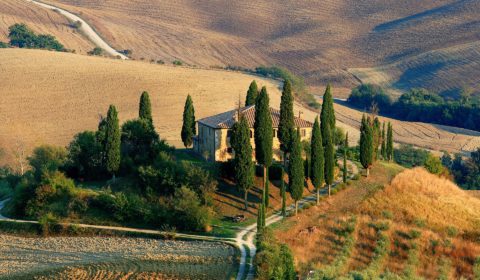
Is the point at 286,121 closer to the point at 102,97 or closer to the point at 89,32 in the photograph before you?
the point at 102,97

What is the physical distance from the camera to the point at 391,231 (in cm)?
4875

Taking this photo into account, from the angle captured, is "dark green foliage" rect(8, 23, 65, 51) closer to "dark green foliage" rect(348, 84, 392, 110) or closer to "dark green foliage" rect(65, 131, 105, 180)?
"dark green foliage" rect(348, 84, 392, 110)

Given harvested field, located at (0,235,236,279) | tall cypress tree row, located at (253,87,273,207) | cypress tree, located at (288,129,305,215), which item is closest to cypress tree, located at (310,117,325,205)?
cypress tree, located at (288,129,305,215)

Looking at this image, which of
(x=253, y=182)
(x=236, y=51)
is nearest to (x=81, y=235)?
(x=253, y=182)

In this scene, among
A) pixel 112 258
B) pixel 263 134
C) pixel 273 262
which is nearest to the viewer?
pixel 273 262

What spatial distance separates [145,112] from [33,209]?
15757 mm

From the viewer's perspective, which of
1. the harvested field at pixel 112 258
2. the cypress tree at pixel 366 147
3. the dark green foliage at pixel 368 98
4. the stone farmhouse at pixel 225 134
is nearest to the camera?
the harvested field at pixel 112 258

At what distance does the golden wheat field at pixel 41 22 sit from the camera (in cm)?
16600

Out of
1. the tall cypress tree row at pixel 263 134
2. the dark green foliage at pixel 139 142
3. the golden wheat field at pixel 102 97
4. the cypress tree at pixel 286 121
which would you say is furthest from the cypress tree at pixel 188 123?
the golden wheat field at pixel 102 97

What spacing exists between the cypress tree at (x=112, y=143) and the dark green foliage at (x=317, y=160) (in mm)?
12835

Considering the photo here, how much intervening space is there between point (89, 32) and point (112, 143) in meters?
129

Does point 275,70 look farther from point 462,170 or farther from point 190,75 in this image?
point 462,170

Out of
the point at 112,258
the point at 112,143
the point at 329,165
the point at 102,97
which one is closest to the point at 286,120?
the point at 329,165

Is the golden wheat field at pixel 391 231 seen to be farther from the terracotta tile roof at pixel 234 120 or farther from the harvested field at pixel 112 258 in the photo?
the terracotta tile roof at pixel 234 120
